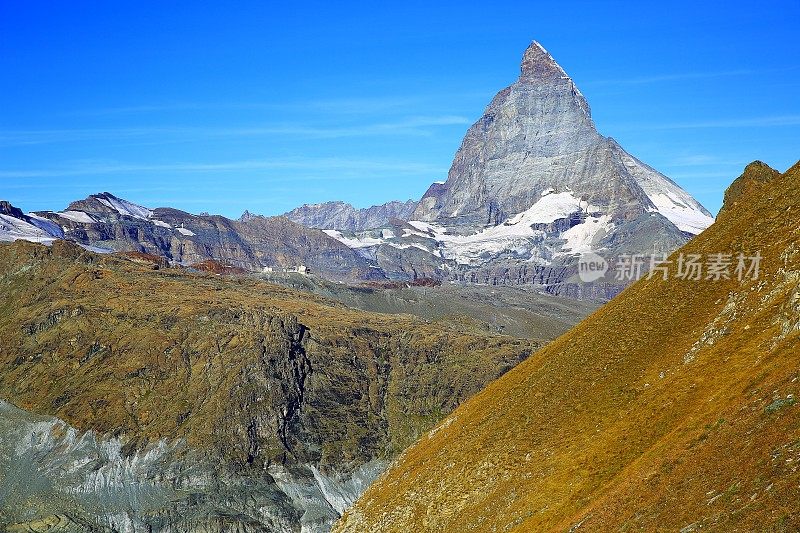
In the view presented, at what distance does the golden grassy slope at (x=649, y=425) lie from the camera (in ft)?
170

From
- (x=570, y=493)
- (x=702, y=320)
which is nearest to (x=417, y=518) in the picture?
(x=570, y=493)

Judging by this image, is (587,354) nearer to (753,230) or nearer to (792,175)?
(753,230)

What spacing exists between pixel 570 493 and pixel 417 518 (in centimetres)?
2377

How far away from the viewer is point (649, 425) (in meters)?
70.8

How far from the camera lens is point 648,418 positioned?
237 feet

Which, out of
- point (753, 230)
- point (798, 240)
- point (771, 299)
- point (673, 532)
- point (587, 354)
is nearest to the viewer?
point (673, 532)

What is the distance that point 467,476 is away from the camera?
8912 centimetres

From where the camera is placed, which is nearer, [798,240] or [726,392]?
[726,392]

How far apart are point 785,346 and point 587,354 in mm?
34914

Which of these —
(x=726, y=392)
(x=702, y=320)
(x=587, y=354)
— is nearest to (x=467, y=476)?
(x=587, y=354)

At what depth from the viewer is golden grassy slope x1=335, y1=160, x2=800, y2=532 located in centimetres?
5169

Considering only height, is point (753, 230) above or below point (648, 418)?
above

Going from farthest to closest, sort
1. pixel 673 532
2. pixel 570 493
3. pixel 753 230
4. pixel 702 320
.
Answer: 1. pixel 753 230
2. pixel 702 320
3. pixel 570 493
4. pixel 673 532

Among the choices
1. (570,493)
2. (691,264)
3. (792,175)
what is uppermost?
(792,175)
